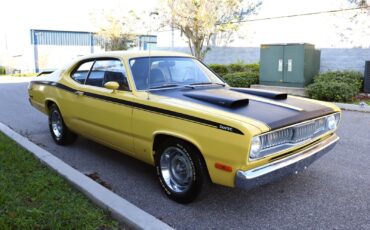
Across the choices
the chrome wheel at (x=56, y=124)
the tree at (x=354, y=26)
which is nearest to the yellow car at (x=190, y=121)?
the chrome wheel at (x=56, y=124)

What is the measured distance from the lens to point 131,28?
29156 mm

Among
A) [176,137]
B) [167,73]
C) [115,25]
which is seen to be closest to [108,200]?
[176,137]

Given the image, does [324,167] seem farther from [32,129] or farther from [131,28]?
[131,28]

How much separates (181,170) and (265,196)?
39.8 inches

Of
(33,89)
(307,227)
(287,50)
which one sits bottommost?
(307,227)

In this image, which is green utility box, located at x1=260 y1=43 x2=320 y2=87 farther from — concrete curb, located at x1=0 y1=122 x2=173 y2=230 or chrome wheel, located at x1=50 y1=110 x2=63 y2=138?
concrete curb, located at x1=0 y1=122 x2=173 y2=230

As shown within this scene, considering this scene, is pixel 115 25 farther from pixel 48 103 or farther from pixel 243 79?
pixel 48 103

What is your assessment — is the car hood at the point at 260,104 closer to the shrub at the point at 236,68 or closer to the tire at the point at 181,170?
the tire at the point at 181,170

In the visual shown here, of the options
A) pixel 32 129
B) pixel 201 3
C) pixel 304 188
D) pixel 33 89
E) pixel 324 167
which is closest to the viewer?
pixel 304 188

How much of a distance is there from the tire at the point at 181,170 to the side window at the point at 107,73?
106cm

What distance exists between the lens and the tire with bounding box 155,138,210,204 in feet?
12.3

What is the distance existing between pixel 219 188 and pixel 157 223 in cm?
130

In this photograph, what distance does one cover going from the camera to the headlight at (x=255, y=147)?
3338 mm

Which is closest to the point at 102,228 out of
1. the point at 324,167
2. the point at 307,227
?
the point at 307,227
